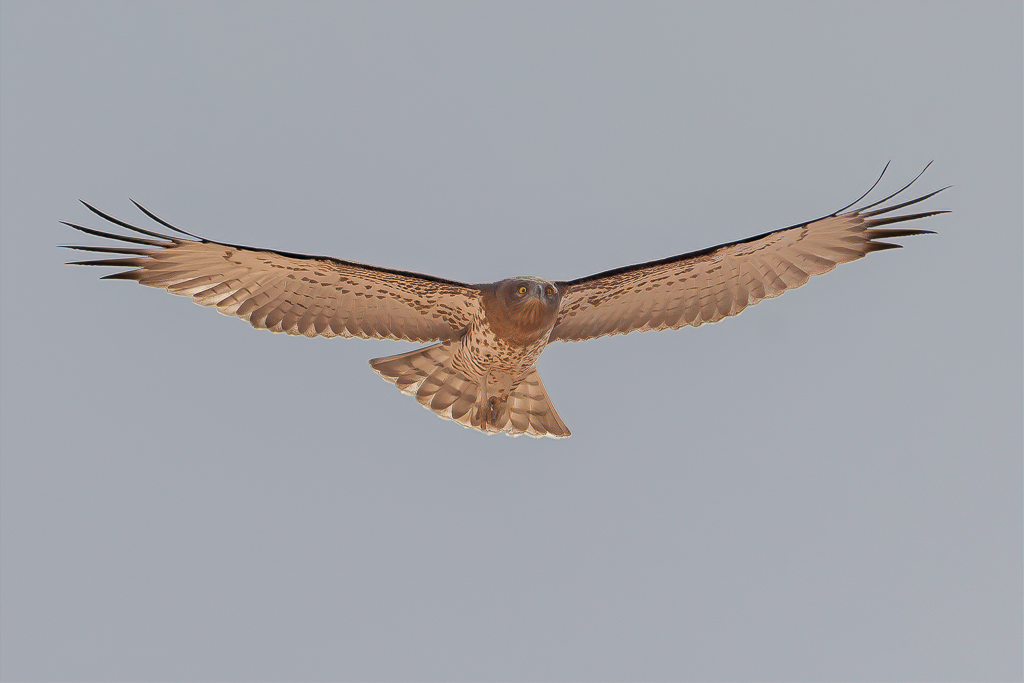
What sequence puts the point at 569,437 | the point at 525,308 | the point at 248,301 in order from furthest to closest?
the point at 569,437 < the point at 248,301 < the point at 525,308

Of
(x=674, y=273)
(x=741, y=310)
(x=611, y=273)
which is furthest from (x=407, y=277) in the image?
(x=741, y=310)

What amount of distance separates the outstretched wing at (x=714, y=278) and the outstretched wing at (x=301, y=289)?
57.1 inches

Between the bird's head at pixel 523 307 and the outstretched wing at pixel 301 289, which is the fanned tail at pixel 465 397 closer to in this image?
the outstretched wing at pixel 301 289

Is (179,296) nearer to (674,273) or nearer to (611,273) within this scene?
(611,273)

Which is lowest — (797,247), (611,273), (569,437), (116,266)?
(569,437)

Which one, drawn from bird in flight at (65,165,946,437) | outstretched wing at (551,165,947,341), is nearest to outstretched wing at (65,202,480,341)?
bird in flight at (65,165,946,437)

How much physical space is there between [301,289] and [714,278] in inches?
187

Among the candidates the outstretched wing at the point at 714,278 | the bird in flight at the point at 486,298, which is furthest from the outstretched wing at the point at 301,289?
the outstretched wing at the point at 714,278

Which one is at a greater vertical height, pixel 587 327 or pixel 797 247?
pixel 797 247

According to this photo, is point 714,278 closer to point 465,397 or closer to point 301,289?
point 465,397

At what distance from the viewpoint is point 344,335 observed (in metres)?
11.4

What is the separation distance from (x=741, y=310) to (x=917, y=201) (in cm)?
222

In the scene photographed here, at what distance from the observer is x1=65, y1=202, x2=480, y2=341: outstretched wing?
404 inches

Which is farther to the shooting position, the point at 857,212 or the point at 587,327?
the point at 587,327
